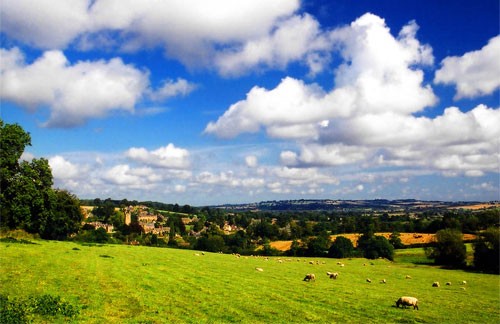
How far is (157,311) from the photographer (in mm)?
19422

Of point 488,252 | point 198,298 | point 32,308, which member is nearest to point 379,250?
point 488,252

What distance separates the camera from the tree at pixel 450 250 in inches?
3339

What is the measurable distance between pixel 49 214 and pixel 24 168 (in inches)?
355

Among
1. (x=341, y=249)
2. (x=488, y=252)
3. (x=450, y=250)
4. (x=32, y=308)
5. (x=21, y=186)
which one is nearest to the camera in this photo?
(x=32, y=308)

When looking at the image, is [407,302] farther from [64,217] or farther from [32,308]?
[64,217]

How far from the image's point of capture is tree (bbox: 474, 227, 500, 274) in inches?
2933

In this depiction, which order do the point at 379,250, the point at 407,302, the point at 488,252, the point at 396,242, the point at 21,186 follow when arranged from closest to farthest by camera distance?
the point at 407,302 < the point at 21,186 < the point at 488,252 < the point at 379,250 < the point at 396,242

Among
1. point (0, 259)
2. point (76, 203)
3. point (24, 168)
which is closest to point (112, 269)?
point (0, 259)

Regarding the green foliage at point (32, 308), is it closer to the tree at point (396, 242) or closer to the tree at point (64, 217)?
the tree at point (64, 217)

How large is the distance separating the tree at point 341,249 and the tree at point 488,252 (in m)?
41.5

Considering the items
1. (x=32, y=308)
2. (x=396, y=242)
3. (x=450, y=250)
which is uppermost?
(x=32, y=308)

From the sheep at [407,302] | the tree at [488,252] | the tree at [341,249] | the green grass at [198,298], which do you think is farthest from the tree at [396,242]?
the sheep at [407,302]

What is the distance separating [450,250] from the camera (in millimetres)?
86562

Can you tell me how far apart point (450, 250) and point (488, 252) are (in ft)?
34.2
